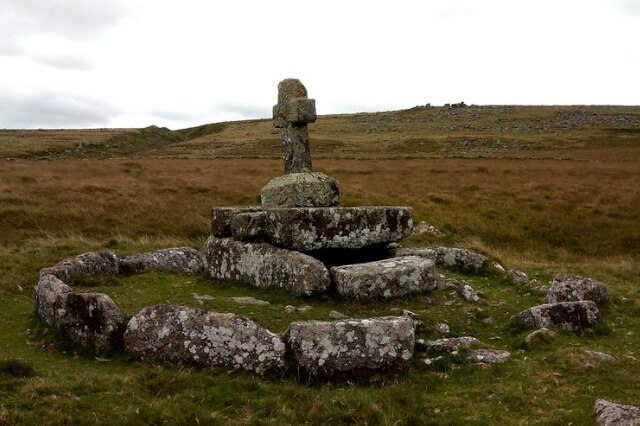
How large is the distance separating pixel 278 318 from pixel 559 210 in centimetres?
2192

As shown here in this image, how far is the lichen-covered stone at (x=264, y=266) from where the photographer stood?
10.4 metres

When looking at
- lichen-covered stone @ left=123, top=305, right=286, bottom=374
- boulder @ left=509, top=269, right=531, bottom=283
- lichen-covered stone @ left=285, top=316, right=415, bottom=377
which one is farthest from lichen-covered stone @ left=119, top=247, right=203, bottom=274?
boulder @ left=509, top=269, right=531, bottom=283

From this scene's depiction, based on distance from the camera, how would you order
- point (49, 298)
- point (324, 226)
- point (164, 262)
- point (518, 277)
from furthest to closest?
point (164, 262)
point (518, 277)
point (324, 226)
point (49, 298)

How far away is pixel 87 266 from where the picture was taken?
1255cm

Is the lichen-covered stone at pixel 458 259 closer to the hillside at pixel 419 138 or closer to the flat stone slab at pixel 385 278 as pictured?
the flat stone slab at pixel 385 278

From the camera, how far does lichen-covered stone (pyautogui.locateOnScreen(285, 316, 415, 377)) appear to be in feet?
24.7

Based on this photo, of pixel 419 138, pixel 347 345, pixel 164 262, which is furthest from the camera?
pixel 419 138

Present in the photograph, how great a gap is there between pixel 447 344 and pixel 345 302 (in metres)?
2.32

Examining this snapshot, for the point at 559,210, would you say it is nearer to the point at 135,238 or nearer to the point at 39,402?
the point at 135,238

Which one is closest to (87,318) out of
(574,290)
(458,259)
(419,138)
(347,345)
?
(347,345)

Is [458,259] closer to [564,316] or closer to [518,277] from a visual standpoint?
[518,277]

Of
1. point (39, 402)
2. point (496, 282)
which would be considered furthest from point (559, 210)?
point (39, 402)

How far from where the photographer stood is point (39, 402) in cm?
644

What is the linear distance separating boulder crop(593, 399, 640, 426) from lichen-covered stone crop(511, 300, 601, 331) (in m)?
3.20
